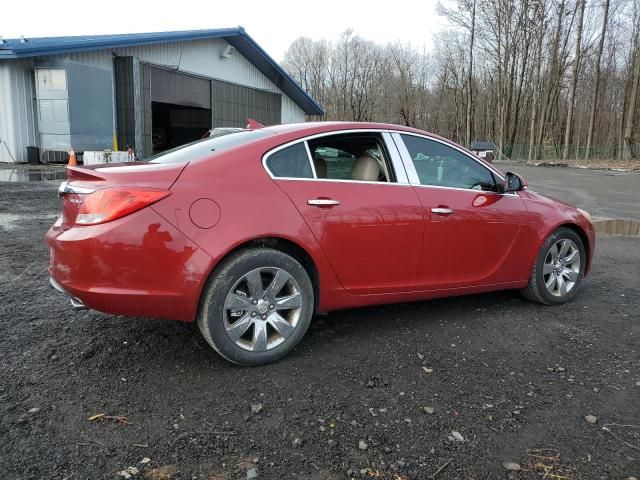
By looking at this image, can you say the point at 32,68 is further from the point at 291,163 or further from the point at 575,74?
the point at 575,74

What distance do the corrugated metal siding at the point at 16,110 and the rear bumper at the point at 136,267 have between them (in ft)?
65.0

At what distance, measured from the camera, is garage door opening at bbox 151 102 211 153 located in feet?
123

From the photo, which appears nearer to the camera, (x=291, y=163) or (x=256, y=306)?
(x=256, y=306)

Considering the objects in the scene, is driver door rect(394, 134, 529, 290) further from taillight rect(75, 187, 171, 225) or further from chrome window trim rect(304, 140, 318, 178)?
taillight rect(75, 187, 171, 225)

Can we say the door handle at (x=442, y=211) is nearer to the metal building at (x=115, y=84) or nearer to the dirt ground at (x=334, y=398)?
the dirt ground at (x=334, y=398)

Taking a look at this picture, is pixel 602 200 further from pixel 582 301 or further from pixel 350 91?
pixel 350 91

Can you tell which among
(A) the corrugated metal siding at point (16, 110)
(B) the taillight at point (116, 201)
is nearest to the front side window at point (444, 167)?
(B) the taillight at point (116, 201)

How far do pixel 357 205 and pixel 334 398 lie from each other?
135 cm

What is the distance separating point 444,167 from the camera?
4.32m

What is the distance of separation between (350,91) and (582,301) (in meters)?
69.6

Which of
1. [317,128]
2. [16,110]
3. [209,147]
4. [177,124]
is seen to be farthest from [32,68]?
[317,128]

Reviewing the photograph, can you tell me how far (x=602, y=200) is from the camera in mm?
14242

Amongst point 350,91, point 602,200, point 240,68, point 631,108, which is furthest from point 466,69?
point 602,200

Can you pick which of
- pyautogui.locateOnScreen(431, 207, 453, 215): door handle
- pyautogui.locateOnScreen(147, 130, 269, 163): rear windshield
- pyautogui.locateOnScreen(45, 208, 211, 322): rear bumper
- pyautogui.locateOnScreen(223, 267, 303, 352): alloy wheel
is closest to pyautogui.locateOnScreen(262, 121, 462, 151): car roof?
pyautogui.locateOnScreen(147, 130, 269, 163): rear windshield
